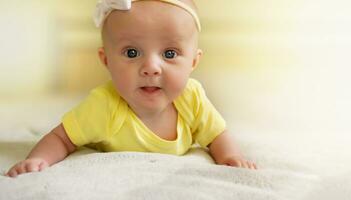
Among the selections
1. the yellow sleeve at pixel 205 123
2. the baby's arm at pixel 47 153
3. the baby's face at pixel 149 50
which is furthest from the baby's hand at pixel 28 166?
the yellow sleeve at pixel 205 123

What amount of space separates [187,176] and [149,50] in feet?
0.88

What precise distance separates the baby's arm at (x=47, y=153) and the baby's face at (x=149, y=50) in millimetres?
151

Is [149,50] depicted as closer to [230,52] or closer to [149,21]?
[149,21]

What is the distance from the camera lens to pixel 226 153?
114cm

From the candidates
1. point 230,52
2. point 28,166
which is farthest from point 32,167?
point 230,52

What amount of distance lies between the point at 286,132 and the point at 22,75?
75cm

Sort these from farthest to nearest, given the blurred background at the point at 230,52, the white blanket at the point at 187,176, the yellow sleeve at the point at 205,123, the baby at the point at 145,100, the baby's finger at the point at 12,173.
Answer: the blurred background at the point at 230,52
the yellow sleeve at the point at 205,123
the baby at the point at 145,100
the baby's finger at the point at 12,173
the white blanket at the point at 187,176

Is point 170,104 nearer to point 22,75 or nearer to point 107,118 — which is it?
point 107,118

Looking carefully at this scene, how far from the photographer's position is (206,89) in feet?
5.16

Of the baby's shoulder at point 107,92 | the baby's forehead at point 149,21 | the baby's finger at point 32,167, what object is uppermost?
the baby's forehead at point 149,21

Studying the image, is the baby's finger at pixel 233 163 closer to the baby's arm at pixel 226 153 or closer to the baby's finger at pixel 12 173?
the baby's arm at pixel 226 153

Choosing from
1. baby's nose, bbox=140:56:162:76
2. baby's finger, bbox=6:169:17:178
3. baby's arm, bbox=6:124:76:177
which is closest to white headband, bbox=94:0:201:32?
baby's nose, bbox=140:56:162:76

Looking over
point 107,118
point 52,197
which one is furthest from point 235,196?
point 107,118

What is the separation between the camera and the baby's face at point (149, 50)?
107 cm
